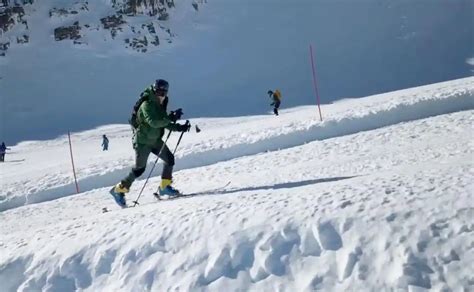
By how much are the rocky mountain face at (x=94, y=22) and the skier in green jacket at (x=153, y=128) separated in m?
41.4

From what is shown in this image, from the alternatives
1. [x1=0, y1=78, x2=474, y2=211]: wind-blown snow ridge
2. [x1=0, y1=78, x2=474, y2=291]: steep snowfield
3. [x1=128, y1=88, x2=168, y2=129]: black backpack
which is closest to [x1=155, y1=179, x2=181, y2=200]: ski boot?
[x1=128, y1=88, x2=168, y2=129]: black backpack

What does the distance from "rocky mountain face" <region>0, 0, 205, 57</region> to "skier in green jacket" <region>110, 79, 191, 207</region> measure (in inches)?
1629

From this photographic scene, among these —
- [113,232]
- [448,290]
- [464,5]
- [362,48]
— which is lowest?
[448,290]

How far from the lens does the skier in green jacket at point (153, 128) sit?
6.68m

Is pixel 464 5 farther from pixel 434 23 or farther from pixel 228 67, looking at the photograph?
pixel 228 67

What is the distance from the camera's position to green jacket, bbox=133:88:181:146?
6.63 m

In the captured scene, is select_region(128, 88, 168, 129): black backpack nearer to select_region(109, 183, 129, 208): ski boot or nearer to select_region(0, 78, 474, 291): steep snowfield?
select_region(109, 183, 129, 208): ski boot

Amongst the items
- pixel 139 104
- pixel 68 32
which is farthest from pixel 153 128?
pixel 68 32

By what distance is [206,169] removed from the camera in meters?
10.7

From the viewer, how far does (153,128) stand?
23.1 feet

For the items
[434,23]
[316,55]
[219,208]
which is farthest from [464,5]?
[219,208]

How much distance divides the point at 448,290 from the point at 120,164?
9.83m

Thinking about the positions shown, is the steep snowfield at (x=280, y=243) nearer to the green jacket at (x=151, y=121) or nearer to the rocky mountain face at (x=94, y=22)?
the green jacket at (x=151, y=121)

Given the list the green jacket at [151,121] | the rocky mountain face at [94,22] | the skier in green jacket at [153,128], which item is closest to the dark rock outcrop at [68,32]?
the rocky mountain face at [94,22]
